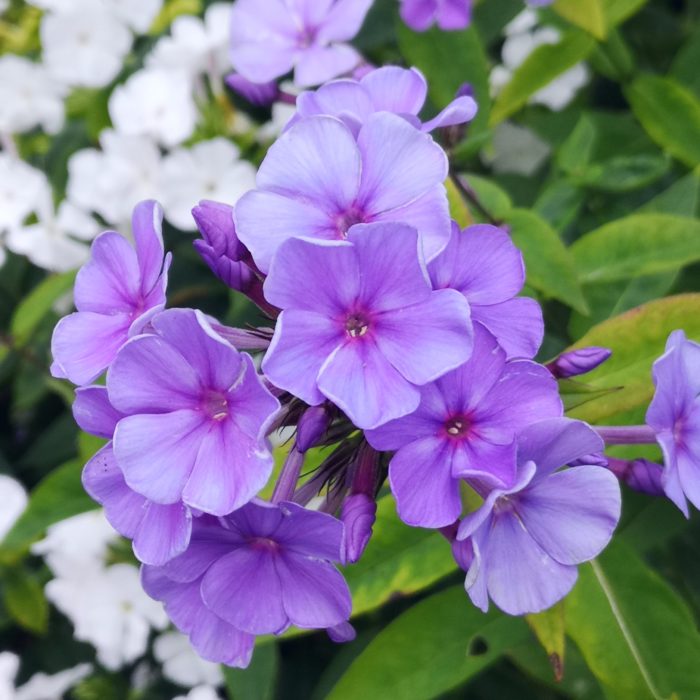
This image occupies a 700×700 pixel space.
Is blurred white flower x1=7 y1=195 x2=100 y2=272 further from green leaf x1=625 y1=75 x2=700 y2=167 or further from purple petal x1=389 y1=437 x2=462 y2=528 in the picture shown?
purple petal x1=389 y1=437 x2=462 y2=528

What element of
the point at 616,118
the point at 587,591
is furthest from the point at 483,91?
the point at 587,591

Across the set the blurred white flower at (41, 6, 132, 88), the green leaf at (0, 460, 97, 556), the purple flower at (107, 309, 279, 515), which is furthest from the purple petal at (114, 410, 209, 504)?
the blurred white flower at (41, 6, 132, 88)

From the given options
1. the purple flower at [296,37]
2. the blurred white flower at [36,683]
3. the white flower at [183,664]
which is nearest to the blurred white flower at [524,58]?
the purple flower at [296,37]

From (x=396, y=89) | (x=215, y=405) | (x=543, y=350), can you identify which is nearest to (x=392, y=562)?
(x=543, y=350)

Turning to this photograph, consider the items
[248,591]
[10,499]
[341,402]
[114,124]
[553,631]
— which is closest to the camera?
[341,402]

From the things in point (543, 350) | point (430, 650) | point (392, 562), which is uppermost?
point (543, 350)

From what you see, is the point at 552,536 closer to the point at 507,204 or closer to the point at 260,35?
the point at 507,204

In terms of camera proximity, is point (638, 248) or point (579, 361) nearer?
point (579, 361)

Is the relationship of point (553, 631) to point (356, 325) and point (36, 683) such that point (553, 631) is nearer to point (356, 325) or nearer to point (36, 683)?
point (356, 325)
